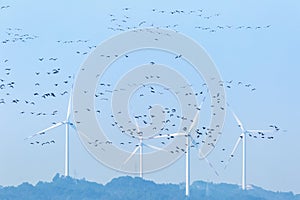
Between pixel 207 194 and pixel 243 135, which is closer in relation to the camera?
pixel 243 135

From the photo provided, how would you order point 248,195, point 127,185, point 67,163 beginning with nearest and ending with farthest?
point 67,163, point 248,195, point 127,185

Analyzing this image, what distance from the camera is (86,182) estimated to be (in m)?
188

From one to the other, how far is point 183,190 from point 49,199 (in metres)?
23.2

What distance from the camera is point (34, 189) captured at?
177000mm

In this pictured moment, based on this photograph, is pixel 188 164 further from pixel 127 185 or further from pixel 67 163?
pixel 127 185

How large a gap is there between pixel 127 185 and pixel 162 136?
87.8 m

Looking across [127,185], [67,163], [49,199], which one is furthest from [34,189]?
[67,163]

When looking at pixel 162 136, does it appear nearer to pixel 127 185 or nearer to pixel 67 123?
pixel 67 123

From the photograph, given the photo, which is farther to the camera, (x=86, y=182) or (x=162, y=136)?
(x=86, y=182)

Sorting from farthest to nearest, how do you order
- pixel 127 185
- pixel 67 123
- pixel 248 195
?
pixel 127 185, pixel 248 195, pixel 67 123

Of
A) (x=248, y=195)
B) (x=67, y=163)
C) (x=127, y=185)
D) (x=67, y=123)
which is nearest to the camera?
(x=67, y=123)

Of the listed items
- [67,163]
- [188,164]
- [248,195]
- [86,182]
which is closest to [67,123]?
[67,163]

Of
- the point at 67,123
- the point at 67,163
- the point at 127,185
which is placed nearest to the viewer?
the point at 67,123

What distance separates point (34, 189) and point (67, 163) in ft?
263
